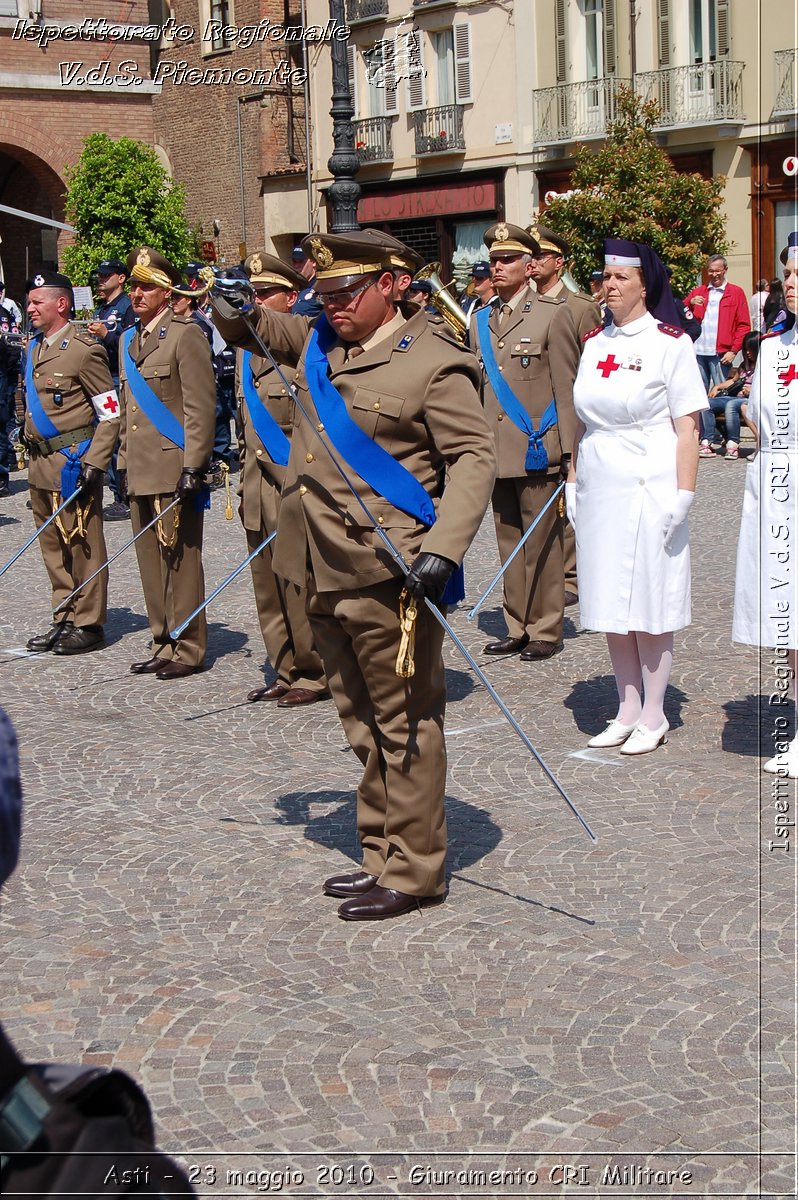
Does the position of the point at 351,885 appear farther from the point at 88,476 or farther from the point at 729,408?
the point at 729,408

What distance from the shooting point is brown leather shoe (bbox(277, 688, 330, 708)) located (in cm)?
784

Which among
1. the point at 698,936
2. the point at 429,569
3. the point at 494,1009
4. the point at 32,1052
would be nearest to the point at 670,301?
the point at 429,569

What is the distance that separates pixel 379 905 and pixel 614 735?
2.11 m

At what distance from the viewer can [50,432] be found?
9359 mm

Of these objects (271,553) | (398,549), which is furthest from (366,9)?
(398,549)

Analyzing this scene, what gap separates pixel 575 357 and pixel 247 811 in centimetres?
352

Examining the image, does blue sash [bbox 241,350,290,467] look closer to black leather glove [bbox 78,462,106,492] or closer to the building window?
black leather glove [bbox 78,462,106,492]

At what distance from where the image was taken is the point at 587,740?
6898 millimetres

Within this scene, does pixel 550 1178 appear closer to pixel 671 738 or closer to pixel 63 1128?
pixel 63 1128

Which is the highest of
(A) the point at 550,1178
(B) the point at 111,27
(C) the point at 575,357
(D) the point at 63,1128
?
(B) the point at 111,27

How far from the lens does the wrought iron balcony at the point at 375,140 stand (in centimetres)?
3466

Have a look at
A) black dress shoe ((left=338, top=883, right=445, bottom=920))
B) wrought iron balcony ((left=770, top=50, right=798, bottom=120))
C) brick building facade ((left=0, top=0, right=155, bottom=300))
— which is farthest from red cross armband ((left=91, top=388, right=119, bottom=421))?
brick building facade ((left=0, top=0, right=155, bottom=300))

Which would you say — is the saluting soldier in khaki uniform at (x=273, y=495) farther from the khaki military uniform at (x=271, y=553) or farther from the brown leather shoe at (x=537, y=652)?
the brown leather shoe at (x=537, y=652)

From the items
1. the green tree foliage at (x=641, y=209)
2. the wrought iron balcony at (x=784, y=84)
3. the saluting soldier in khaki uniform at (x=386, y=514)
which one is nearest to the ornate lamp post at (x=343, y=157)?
the green tree foliage at (x=641, y=209)
